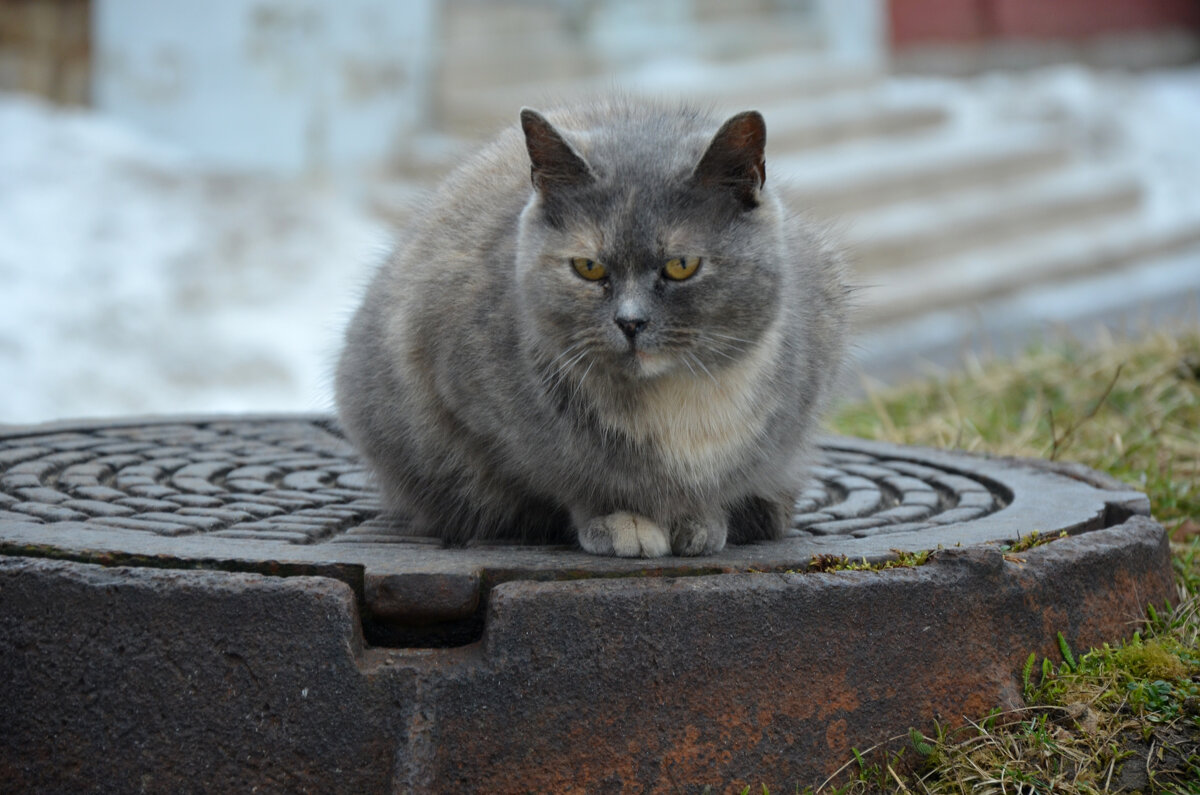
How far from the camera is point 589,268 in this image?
2469 millimetres

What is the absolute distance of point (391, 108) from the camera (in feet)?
27.8

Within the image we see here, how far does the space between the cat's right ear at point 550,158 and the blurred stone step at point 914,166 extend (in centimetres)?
619

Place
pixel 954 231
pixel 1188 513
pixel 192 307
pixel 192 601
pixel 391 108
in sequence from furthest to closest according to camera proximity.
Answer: pixel 954 231 → pixel 391 108 → pixel 192 307 → pixel 1188 513 → pixel 192 601

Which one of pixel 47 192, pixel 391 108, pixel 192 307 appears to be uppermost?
pixel 391 108

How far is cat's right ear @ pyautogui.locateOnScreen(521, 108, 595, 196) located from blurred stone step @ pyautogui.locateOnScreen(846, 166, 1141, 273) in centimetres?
614

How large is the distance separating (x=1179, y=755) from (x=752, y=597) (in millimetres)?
943

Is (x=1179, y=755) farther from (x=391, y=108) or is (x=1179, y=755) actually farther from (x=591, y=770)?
(x=391, y=108)

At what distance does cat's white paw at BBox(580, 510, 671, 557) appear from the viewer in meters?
2.60

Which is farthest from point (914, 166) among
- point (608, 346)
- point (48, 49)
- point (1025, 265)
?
point (608, 346)

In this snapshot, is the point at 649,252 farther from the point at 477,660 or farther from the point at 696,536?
the point at 477,660

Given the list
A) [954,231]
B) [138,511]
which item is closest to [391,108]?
[954,231]

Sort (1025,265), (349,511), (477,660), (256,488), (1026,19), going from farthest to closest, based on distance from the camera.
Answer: (1026,19) → (1025,265) → (256,488) → (349,511) → (477,660)

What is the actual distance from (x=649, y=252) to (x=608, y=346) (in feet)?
0.62

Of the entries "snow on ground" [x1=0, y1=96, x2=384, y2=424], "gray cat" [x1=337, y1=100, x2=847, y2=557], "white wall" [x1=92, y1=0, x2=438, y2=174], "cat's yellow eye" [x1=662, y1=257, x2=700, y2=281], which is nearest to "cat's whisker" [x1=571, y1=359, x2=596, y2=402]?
"gray cat" [x1=337, y1=100, x2=847, y2=557]
